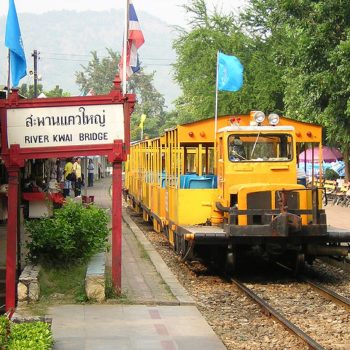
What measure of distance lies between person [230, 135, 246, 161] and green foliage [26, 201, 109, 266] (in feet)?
9.15

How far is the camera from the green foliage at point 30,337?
6.71 meters

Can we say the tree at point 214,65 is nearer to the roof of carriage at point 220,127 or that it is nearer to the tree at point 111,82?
the roof of carriage at point 220,127

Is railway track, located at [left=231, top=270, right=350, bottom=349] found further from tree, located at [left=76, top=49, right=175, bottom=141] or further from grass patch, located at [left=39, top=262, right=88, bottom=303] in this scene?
tree, located at [left=76, top=49, right=175, bottom=141]

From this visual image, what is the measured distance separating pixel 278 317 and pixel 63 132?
3.67m

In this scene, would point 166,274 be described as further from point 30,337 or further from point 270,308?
point 30,337

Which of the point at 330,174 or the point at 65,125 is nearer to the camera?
the point at 65,125

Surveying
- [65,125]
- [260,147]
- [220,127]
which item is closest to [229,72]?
[220,127]

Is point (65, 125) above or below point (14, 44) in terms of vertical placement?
below

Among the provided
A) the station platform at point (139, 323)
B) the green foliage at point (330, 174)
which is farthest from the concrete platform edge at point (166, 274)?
the green foliage at point (330, 174)

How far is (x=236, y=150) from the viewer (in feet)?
45.8

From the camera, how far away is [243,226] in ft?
41.8

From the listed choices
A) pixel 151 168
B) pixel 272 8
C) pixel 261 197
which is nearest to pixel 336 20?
pixel 151 168

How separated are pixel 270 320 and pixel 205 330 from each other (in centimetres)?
171

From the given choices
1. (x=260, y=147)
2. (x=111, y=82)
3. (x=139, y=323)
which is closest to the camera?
(x=139, y=323)
